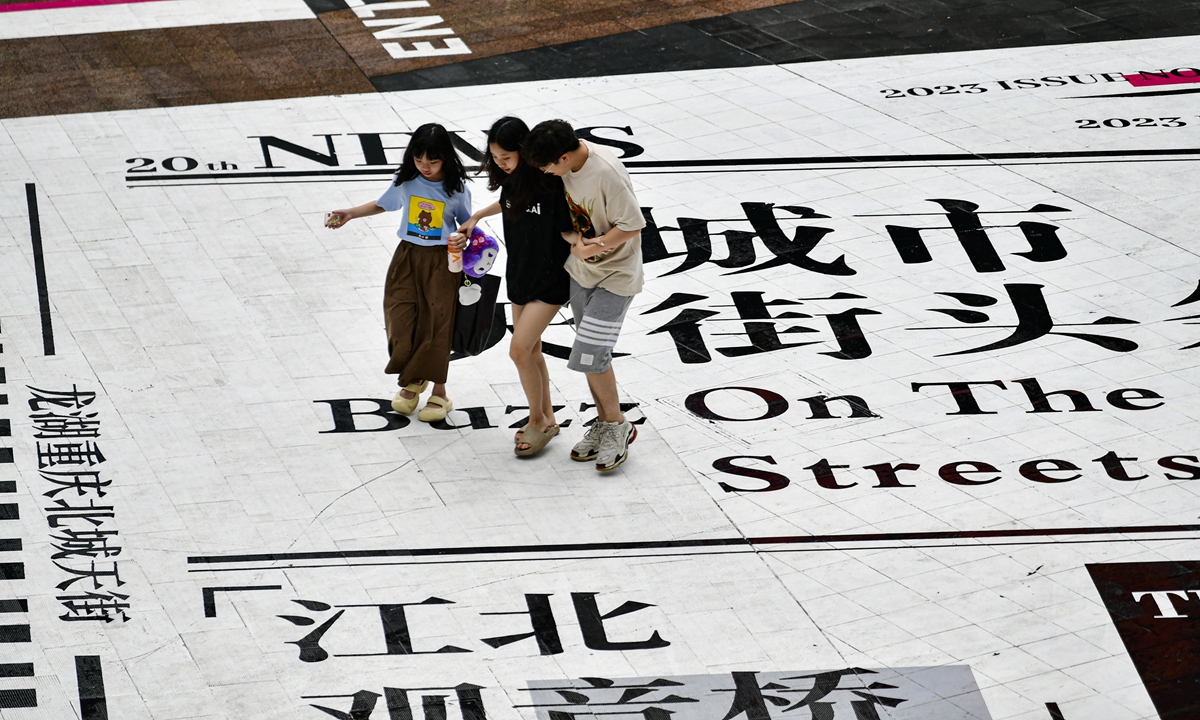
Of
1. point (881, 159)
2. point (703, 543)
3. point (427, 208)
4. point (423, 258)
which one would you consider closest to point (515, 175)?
point (427, 208)

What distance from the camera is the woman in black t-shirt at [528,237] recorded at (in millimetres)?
5234

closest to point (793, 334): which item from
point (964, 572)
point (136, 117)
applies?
point (964, 572)

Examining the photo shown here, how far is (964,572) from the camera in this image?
5.04 metres

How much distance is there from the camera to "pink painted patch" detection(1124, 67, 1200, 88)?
28.9 ft

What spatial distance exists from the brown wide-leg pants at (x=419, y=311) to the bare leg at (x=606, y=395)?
0.65 m

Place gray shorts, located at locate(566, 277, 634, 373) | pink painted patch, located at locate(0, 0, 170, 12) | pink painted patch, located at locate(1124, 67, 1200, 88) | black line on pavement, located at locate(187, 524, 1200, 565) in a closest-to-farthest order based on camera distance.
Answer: black line on pavement, located at locate(187, 524, 1200, 565) → gray shorts, located at locate(566, 277, 634, 373) → pink painted patch, located at locate(1124, 67, 1200, 88) → pink painted patch, located at locate(0, 0, 170, 12)

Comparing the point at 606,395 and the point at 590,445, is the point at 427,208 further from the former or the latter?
the point at 590,445

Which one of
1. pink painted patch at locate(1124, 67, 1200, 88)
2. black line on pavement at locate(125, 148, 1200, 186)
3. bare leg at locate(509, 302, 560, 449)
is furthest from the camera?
pink painted patch at locate(1124, 67, 1200, 88)

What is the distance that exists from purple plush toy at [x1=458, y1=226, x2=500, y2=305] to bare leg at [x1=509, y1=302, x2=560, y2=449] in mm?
184

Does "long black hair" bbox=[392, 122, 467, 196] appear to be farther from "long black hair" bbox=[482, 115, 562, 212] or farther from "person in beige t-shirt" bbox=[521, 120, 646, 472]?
"person in beige t-shirt" bbox=[521, 120, 646, 472]

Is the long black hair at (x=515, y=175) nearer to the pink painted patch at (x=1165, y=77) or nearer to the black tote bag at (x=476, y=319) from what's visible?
the black tote bag at (x=476, y=319)

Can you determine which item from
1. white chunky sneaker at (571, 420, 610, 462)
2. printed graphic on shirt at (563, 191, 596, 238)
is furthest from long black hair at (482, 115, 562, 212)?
white chunky sneaker at (571, 420, 610, 462)

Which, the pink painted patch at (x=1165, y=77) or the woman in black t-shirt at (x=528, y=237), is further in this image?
the pink painted patch at (x=1165, y=77)

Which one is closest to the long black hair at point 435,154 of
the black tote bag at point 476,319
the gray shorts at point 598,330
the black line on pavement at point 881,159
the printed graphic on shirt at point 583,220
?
the black tote bag at point 476,319
